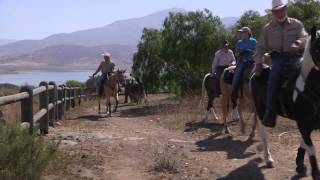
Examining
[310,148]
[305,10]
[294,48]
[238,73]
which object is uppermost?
[305,10]

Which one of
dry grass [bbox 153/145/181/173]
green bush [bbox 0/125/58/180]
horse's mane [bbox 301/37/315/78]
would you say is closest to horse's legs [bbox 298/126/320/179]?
horse's mane [bbox 301/37/315/78]

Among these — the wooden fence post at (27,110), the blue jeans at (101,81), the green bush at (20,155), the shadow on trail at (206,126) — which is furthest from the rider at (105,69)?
the green bush at (20,155)

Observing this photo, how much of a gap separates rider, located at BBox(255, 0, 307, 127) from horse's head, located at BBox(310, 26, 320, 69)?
31.8 inches

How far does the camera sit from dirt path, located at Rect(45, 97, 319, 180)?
885cm

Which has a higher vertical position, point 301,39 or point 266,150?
point 301,39

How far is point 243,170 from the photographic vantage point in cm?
909

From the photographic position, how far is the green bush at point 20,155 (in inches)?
265

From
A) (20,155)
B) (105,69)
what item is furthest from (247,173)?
(105,69)

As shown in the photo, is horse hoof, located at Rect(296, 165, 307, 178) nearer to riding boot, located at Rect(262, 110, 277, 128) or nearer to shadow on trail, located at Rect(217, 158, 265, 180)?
shadow on trail, located at Rect(217, 158, 265, 180)

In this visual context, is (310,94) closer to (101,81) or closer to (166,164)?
(166,164)

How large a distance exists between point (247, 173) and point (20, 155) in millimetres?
3508

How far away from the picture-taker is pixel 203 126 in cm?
1534

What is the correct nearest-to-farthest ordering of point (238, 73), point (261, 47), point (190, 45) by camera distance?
point (261, 47)
point (238, 73)
point (190, 45)

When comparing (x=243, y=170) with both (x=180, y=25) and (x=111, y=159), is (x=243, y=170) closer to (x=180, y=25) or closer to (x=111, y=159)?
(x=111, y=159)
